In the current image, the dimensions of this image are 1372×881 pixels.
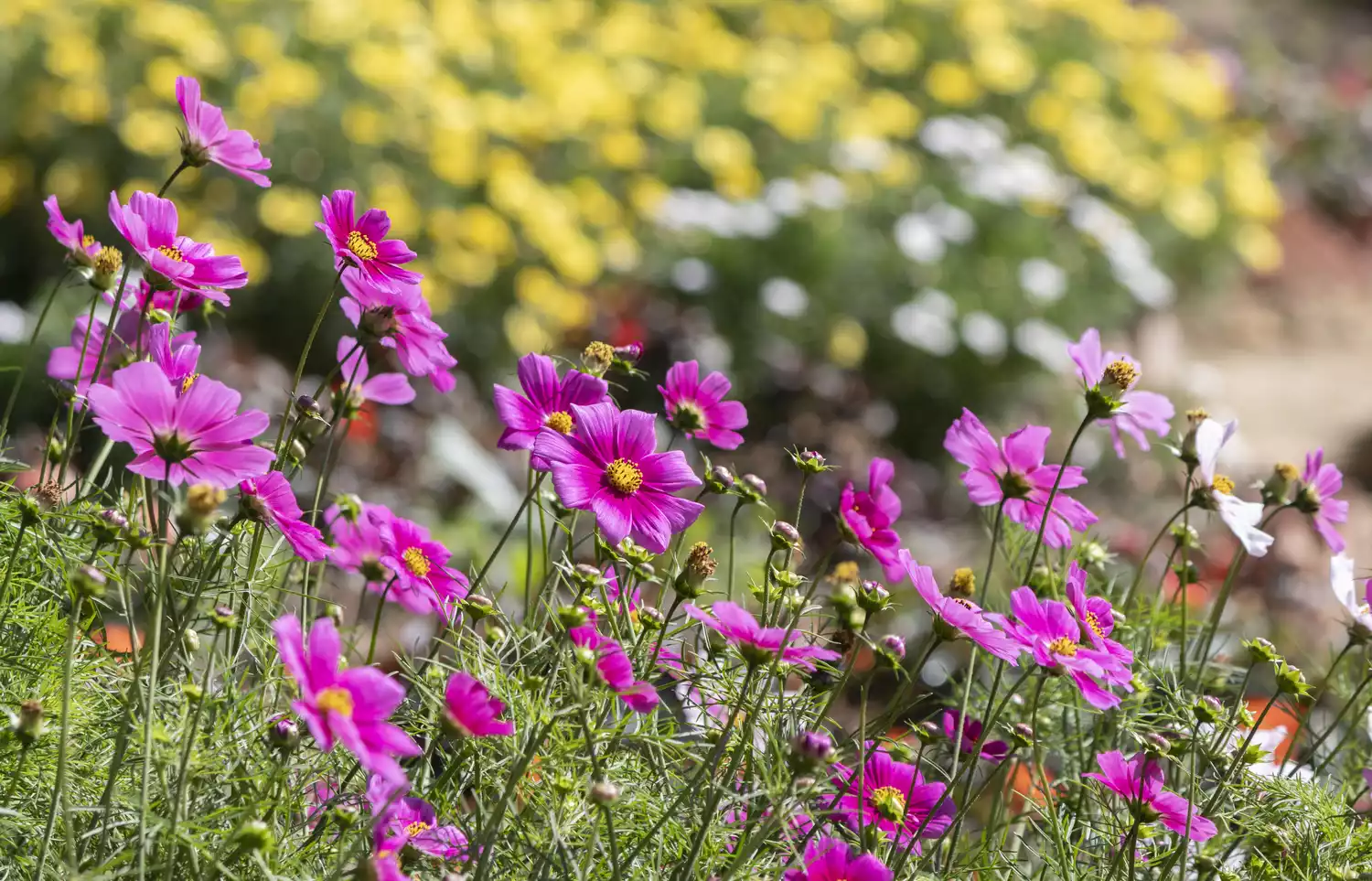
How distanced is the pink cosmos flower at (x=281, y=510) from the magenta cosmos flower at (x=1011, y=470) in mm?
443

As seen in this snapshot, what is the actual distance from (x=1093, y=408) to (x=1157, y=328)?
4955 mm

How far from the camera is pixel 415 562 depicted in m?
0.82

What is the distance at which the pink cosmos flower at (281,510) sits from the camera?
29.1 inches

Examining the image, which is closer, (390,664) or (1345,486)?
(390,664)

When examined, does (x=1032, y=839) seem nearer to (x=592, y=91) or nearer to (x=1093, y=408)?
(x=1093, y=408)

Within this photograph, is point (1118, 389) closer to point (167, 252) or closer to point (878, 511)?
point (878, 511)

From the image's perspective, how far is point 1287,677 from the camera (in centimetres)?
86

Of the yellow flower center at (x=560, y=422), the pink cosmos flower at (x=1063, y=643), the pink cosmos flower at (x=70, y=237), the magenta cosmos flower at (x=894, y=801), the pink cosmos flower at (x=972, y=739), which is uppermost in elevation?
the pink cosmos flower at (x=70, y=237)

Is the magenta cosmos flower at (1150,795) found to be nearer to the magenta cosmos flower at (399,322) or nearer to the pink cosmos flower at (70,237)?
the magenta cosmos flower at (399,322)

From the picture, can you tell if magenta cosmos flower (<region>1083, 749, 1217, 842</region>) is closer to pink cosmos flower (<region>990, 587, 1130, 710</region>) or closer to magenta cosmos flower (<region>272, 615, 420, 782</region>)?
pink cosmos flower (<region>990, 587, 1130, 710</region>)

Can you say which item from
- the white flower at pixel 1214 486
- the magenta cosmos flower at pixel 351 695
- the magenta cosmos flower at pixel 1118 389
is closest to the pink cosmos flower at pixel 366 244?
the magenta cosmos flower at pixel 351 695

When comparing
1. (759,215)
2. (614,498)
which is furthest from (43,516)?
(759,215)

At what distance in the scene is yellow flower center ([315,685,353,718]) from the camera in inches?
23.3

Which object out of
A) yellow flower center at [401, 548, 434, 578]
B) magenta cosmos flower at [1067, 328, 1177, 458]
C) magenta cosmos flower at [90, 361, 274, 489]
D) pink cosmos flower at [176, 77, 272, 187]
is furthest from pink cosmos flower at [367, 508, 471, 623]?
magenta cosmos flower at [1067, 328, 1177, 458]
